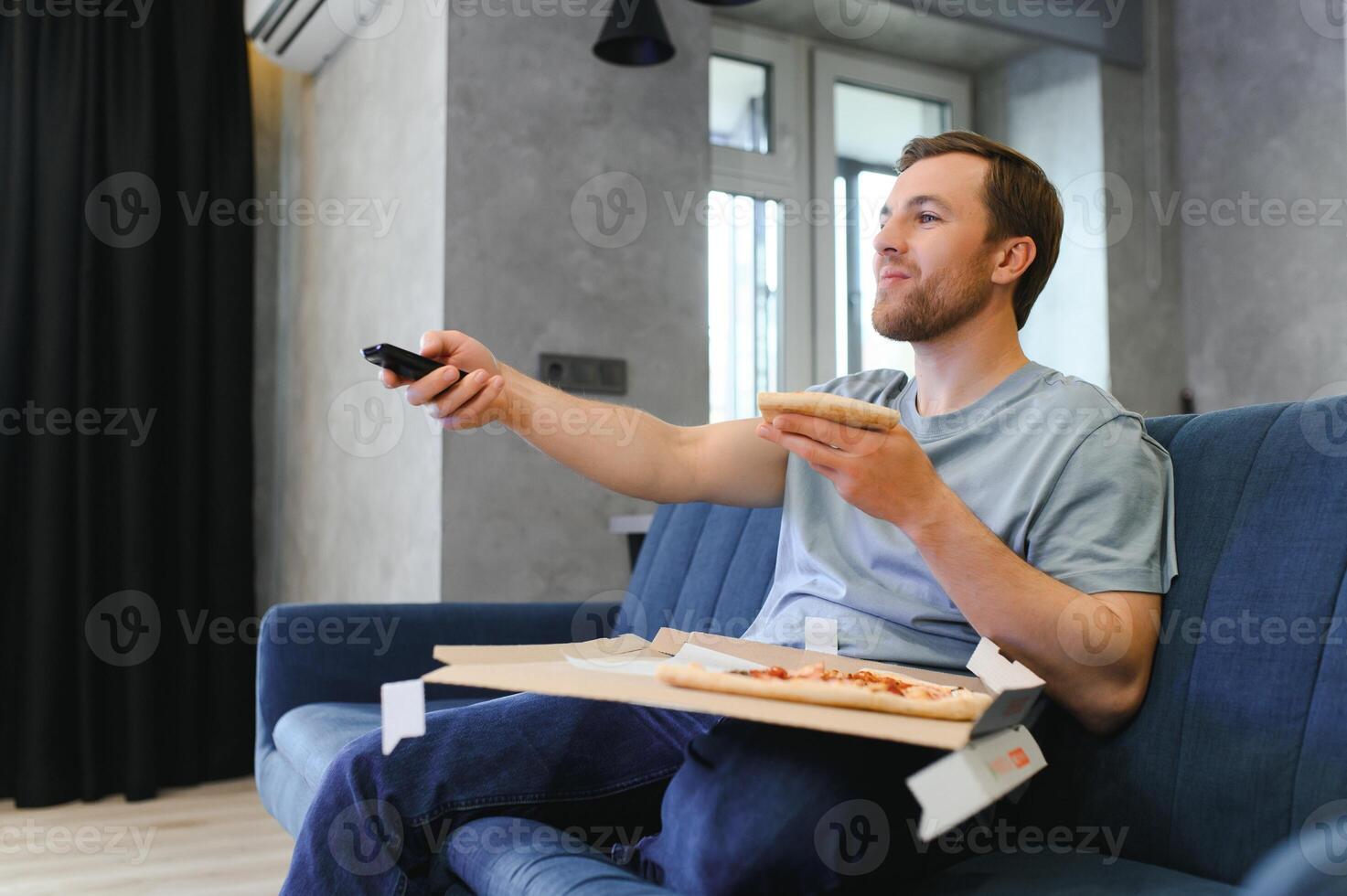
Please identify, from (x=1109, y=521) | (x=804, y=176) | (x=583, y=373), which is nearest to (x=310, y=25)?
(x=583, y=373)

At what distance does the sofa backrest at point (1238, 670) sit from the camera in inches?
36.6

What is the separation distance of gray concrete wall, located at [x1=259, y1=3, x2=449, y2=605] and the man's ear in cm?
155

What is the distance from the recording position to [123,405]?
9.86ft

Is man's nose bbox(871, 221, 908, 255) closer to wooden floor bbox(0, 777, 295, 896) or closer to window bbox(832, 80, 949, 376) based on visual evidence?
wooden floor bbox(0, 777, 295, 896)

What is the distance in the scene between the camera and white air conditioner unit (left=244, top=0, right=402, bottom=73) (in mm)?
2916

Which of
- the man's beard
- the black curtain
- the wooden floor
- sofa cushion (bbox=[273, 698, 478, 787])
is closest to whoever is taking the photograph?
the man's beard

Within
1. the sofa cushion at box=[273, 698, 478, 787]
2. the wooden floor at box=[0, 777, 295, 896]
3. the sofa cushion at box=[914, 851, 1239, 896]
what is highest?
the sofa cushion at box=[914, 851, 1239, 896]

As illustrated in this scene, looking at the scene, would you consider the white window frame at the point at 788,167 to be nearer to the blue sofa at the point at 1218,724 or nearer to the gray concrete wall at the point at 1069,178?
the gray concrete wall at the point at 1069,178

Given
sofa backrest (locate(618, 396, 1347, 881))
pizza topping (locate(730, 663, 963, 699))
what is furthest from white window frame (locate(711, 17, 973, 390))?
pizza topping (locate(730, 663, 963, 699))

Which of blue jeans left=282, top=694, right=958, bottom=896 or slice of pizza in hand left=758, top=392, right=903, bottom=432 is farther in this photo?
slice of pizza in hand left=758, top=392, right=903, bottom=432

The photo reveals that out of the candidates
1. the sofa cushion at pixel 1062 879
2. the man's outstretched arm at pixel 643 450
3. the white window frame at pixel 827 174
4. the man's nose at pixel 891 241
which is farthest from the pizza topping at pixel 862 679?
the white window frame at pixel 827 174

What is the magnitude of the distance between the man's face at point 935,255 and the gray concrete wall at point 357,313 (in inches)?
57.9

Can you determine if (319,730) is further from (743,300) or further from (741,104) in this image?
(741,104)

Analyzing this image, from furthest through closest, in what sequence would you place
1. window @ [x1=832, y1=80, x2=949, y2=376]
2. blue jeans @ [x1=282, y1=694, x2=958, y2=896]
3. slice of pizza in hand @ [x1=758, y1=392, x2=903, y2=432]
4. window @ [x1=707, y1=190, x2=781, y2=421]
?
window @ [x1=832, y1=80, x2=949, y2=376] → window @ [x1=707, y1=190, x2=781, y2=421] → slice of pizza in hand @ [x1=758, y1=392, x2=903, y2=432] → blue jeans @ [x1=282, y1=694, x2=958, y2=896]
